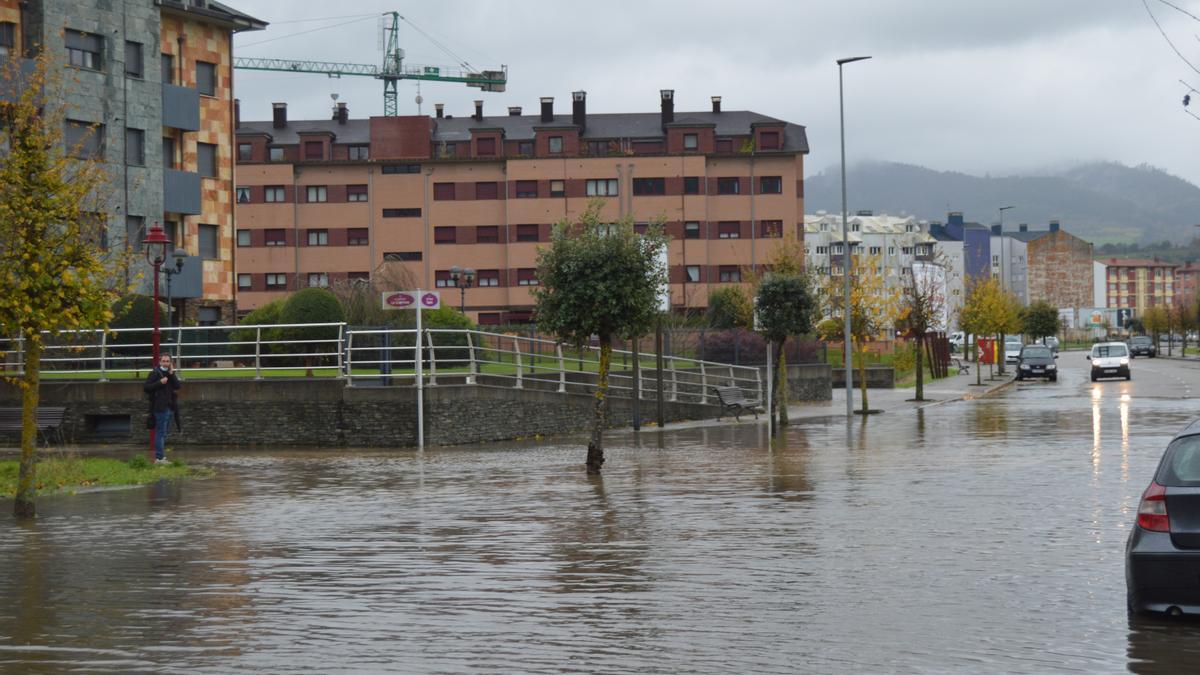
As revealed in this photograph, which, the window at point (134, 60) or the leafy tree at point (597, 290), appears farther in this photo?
the window at point (134, 60)

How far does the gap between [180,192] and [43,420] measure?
74.7 feet

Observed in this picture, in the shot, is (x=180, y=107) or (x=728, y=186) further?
(x=728, y=186)

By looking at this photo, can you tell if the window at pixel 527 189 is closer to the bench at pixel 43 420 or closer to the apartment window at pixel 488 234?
the apartment window at pixel 488 234

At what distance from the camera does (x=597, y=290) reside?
72.6 ft

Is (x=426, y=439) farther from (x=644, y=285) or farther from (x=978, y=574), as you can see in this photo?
(x=978, y=574)

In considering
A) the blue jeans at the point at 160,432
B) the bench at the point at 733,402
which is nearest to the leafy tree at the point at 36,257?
the blue jeans at the point at 160,432

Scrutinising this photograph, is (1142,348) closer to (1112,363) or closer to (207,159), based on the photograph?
(1112,363)

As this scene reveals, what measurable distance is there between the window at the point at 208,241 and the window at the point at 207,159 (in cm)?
195

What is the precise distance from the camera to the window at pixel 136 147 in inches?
1916

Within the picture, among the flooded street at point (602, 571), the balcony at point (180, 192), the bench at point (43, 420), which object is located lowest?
the flooded street at point (602, 571)

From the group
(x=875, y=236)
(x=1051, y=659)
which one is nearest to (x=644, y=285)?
(x=1051, y=659)

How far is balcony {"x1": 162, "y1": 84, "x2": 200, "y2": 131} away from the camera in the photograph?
50250 millimetres

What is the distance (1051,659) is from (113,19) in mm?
45457

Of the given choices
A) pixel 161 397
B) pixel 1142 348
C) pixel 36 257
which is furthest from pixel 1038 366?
pixel 36 257
